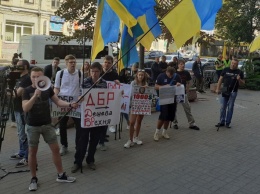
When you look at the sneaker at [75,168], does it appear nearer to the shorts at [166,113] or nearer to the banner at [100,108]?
the banner at [100,108]

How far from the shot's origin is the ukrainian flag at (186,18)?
5.91m

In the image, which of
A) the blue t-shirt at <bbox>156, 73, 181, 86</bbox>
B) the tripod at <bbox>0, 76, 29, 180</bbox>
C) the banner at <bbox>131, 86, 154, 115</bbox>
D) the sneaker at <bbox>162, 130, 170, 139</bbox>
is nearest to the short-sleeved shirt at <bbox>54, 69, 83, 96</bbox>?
the tripod at <bbox>0, 76, 29, 180</bbox>

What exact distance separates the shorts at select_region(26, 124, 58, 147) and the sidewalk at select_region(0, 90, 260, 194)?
706 millimetres

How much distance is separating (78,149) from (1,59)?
2804 centimetres

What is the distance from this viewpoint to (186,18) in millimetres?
5973

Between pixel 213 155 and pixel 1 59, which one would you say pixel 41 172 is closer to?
pixel 213 155

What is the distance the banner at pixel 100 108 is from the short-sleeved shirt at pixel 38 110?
30.9 inches

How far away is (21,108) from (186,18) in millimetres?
3333

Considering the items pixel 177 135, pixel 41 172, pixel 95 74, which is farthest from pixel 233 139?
pixel 41 172

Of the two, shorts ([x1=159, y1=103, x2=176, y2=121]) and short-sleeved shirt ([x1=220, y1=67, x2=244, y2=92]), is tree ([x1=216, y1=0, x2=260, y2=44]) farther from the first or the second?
shorts ([x1=159, y1=103, x2=176, y2=121])

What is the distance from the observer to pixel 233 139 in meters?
7.68

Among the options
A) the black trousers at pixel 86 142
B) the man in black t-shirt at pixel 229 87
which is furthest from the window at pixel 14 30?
the black trousers at pixel 86 142

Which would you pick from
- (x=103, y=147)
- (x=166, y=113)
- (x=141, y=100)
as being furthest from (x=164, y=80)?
(x=103, y=147)

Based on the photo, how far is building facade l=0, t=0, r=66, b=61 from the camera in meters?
31.5
